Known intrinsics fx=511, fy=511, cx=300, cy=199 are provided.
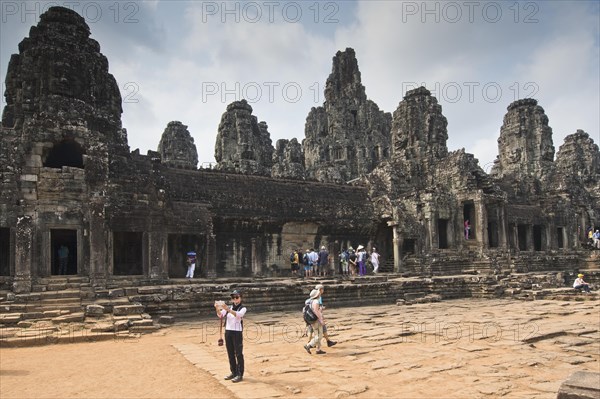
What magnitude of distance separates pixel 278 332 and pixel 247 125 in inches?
1068

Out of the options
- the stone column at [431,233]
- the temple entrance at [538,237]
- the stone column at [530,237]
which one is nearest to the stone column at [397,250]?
the stone column at [431,233]

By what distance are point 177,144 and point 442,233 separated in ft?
74.1

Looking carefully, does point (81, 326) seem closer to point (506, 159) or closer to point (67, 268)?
point (67, 268)

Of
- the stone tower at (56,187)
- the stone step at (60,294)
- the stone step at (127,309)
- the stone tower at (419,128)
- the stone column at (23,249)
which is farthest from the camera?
the stone tower at (419,128)

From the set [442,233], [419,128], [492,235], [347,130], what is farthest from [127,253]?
[347,130]

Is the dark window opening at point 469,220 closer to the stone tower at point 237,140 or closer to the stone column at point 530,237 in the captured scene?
the stone column at point 530,237

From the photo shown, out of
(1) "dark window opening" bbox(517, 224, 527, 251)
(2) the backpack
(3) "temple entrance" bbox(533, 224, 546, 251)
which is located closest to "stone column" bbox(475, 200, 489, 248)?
(1) "dark window opening" bbox(517, 224, 527, 251)

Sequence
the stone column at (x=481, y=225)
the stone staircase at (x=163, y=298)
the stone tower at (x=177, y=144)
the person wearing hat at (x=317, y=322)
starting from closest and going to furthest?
the person wearing hat at (x=317, y=322), the stone staircase at (x=163, y=298), the stone column at (x=481, y=225), the stone tower at (x=177, y=144)

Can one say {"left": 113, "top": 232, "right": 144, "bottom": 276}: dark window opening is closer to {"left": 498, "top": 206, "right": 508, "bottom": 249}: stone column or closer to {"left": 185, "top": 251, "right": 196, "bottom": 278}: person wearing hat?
{"left": 185, "top": 251, "right": 196, "bottom": 278}: person wearing hat

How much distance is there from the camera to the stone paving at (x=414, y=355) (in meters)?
7.09

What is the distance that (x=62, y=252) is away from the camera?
55.7 feet

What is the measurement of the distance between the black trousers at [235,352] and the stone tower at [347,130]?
4401 centimetres

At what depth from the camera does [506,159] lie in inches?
1863

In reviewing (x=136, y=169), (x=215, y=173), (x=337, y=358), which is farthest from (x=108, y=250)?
(x=337, y=358)
